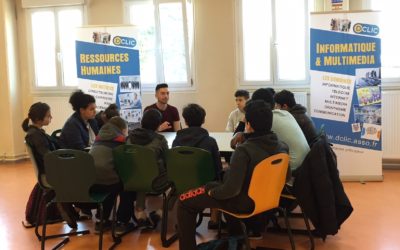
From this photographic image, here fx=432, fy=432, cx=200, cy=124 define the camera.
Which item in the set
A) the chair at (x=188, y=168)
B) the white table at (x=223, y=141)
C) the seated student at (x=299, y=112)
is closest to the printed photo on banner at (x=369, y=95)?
the seated student at (x=299, y=112)

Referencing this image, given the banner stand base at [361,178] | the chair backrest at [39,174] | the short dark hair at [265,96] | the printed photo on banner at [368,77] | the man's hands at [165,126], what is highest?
the printed photo on banner at [368,77]

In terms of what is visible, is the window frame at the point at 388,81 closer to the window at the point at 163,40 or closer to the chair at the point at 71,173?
the window at the point at 163,40

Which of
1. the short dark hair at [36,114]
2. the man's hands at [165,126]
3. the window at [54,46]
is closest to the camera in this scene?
the short dark hair at [36,114]

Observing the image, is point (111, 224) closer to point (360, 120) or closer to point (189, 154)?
point (189, 154)

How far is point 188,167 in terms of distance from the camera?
321cm

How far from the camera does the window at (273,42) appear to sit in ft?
19.9

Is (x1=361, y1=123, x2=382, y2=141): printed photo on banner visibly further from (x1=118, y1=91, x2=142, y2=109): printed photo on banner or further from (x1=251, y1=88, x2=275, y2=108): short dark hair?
(x1=118, y1=91, x2=142, y2=109): printed photo on banner

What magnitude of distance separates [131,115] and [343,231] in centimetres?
344

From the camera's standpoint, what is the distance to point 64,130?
395cm

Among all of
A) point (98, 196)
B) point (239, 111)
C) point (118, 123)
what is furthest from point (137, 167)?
point (239, 111)

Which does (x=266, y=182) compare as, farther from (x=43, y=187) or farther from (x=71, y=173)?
(x=43, y=187)

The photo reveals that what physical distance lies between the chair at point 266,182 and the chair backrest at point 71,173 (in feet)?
3.71

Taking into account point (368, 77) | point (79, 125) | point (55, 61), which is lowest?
point (79, 125)

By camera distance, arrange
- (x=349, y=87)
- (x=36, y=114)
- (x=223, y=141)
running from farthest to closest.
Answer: (x=349, y=87)
(x=223, y=141)
(x=36, y=114)
